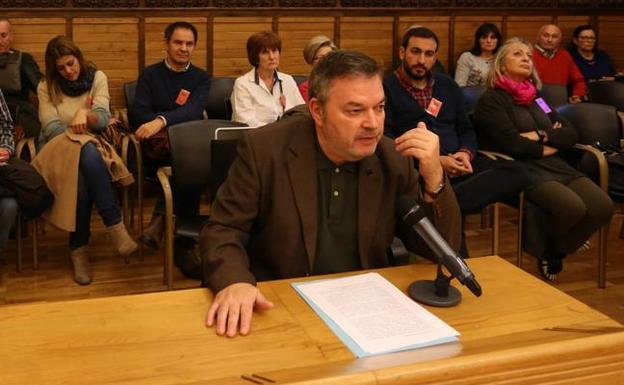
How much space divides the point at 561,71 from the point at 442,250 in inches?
226

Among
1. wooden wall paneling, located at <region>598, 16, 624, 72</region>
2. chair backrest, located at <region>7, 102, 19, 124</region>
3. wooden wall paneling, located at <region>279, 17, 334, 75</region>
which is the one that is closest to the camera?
chair backrest, located at <region>7, 102, 19, 124</region>

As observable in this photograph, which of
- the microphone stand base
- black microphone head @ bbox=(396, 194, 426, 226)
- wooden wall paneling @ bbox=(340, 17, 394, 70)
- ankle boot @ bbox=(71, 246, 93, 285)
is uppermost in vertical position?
wooden wall paneling @ bbox=(340, 17, 394, 70)

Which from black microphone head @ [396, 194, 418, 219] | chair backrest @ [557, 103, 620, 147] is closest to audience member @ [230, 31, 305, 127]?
chair backrest @ [557, 103, 620, 147]

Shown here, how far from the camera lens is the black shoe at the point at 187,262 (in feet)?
14.2

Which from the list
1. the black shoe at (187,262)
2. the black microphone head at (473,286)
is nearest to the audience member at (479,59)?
the black shoe at (187,262)

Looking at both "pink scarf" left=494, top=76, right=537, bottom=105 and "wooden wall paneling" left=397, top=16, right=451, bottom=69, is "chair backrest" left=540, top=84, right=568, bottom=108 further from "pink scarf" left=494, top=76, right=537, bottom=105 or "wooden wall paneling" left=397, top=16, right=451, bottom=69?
"wooden wall paneling" left=397, top=16, right=451, bottom=69

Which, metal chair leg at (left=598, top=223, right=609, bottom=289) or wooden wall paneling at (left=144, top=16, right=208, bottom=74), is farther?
wooden wall paneling at (left=144, top=16, right=208, bottom=74)

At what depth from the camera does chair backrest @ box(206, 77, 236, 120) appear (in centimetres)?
565

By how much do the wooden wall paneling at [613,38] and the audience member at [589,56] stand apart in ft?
1.65

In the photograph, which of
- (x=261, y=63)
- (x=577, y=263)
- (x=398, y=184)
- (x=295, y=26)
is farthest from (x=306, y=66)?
(x=398, y=184)

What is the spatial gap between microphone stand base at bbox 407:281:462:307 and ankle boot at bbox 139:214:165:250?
9.08 ft

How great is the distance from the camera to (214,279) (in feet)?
6.36

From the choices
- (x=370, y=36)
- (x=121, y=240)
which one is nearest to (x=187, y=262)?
(x=121, y=240)

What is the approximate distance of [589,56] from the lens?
7.29 m
